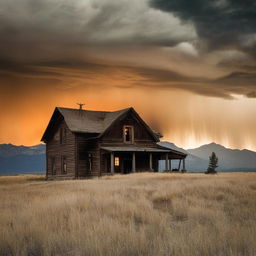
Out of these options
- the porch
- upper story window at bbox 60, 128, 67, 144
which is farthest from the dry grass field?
upper story window at bbox 60, 128, 67, 144

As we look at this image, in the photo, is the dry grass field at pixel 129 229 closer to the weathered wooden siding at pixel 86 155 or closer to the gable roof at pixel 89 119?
the weathered wooden siding at pixel 86 155

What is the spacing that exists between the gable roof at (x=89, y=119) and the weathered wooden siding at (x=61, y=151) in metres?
1.05

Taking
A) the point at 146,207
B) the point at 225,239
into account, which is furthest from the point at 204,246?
the point at 146,207

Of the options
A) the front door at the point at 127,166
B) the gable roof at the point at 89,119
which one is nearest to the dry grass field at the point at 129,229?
the gable roof at the point at 89,119

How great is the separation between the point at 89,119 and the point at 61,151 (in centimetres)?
479

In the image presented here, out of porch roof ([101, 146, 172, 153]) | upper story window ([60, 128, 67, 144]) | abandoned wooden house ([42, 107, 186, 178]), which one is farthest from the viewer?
upper story window ([60, 128, 67, 144])

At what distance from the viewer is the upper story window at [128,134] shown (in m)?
38.5

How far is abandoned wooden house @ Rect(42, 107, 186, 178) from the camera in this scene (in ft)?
120

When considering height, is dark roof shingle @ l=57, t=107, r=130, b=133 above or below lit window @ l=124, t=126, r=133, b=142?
above

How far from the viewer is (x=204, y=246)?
22.6 feet

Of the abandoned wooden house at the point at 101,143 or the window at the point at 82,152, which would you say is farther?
the window at the point at 82,152

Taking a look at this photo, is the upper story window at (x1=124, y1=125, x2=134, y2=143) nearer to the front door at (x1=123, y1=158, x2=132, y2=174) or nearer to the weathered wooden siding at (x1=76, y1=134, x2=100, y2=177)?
the front door at (x1=123, y1=158, x2=132, y2=174)

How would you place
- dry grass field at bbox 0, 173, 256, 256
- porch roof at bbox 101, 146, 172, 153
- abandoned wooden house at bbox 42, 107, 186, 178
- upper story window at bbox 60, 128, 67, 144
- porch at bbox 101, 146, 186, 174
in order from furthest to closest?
upper story window at bbox 60, 128, 67, 144, abandoned wooden house at bbox 42, 107, 186, 178, porch at bbox 101, 146, 186, 174, porch roof at bbox 101, 146, 172, 153, dry grass field at bbox 0, 173, 256, 256

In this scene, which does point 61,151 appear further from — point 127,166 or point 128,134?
point 128,134
